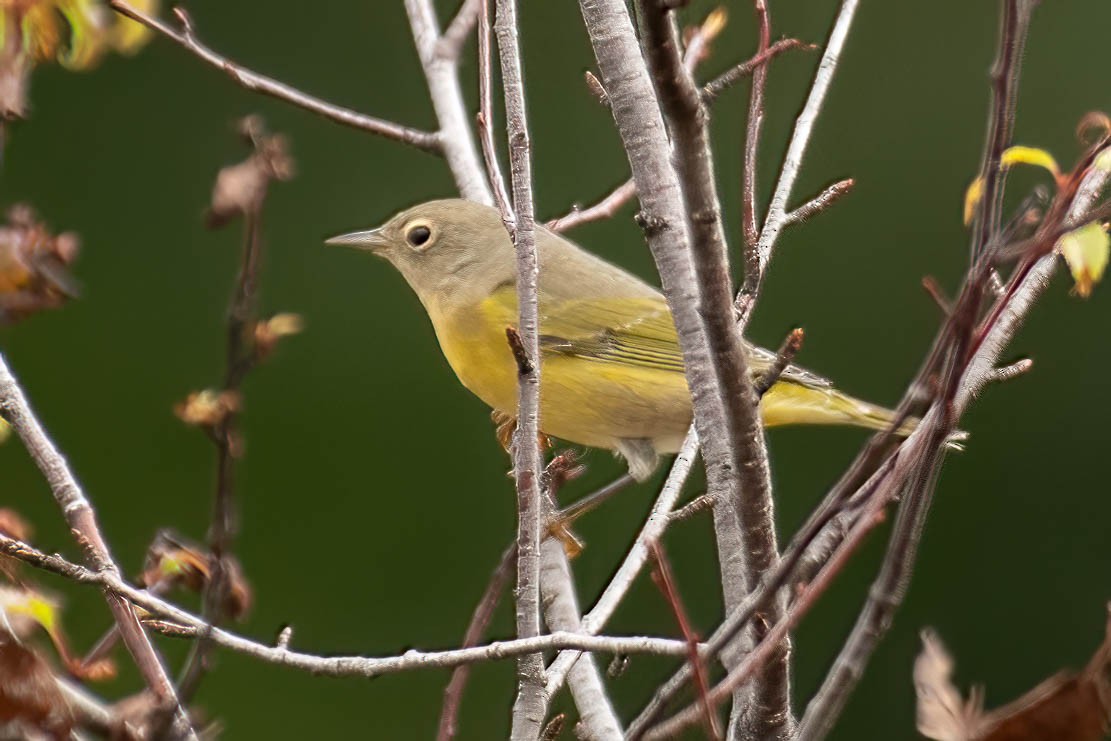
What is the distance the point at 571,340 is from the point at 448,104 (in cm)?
71

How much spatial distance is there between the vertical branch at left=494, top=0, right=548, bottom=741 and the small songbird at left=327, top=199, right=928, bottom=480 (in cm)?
174


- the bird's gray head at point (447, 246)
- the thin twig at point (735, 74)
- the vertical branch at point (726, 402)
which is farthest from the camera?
the bird's gray head at point (447, 246)

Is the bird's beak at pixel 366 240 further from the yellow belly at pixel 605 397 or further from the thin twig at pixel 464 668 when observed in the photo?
the thin twig at pixel 464 668

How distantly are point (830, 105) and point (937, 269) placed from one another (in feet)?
2.81

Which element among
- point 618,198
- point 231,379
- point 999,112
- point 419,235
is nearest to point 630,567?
point 231,379

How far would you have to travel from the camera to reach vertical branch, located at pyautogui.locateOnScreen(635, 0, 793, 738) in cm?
138

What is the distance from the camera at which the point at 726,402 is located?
1.58 metres

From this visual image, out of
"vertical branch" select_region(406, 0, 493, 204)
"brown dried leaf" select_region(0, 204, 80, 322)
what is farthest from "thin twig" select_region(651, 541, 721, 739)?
"vertical branch" select_region(406, 0, 493, 204)

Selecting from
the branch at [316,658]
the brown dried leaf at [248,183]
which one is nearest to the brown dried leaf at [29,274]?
the brown dried leaf at [248,183]

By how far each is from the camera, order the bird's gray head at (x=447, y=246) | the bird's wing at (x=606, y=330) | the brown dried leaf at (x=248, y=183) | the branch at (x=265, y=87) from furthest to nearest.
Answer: the bird's gray head at (x=447, y=246) → the bird's wing at (x=606, y=330) → the branch at (x=265, y=87) → the brown dried leaf at (x=248, y=183)

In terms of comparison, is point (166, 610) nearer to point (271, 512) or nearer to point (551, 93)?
point (271, 512)

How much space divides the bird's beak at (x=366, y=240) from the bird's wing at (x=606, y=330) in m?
0.43

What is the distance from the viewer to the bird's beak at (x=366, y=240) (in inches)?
154

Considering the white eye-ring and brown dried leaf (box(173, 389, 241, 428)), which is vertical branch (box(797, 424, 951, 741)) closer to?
brown dried leaf (box(173, 389, 241, 428))
